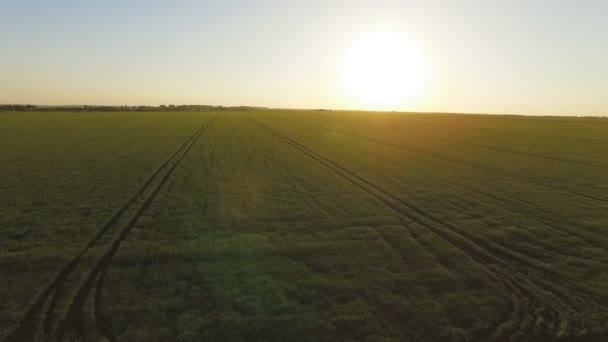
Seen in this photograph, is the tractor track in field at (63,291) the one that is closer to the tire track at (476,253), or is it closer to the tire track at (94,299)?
the tire track at (94,299)

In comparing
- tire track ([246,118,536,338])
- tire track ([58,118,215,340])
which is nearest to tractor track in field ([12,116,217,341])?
tire track ([58,118,215,340])

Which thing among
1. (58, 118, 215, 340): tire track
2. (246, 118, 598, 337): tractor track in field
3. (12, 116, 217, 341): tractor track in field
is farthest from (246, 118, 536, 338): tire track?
(12, 116, 217, 341): tractor track in field

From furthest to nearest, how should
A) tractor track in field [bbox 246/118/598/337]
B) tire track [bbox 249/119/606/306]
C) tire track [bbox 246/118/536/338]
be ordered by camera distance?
1. tire track [bbox 249/119/606/306]
2. tractor track in field [bbox 246/118/598/337]
3. tire track [bbox 246/118/536/338]

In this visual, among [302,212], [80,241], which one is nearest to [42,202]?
[80,241]

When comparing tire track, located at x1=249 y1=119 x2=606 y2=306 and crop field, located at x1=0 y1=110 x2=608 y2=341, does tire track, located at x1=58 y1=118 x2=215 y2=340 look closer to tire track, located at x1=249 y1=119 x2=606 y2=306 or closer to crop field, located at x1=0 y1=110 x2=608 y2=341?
crop field, located at x1=0 y1=110 x2=608 y2=341

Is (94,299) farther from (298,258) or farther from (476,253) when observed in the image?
(476,253)

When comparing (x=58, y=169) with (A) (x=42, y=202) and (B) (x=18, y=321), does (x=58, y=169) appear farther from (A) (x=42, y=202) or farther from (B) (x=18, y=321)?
(B) (x=18, y=321)

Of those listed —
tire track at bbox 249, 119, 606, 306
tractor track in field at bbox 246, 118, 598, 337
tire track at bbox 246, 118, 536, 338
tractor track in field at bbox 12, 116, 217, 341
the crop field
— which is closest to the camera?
tractor track in field at bbox 12, 116, 217, 341

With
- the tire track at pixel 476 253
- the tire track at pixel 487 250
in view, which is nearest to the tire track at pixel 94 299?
the tire track at pixel 476 253

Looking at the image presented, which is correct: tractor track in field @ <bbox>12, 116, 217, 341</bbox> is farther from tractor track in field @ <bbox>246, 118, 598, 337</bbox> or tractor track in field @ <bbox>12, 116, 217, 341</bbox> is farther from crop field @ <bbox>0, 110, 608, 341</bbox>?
tractor track in field @ <bbox>246, 118, 598, 337</bbox>

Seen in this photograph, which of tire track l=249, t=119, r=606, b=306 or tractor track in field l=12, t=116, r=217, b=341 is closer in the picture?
tractor track in field l=12, t=116, r=217, b=341
